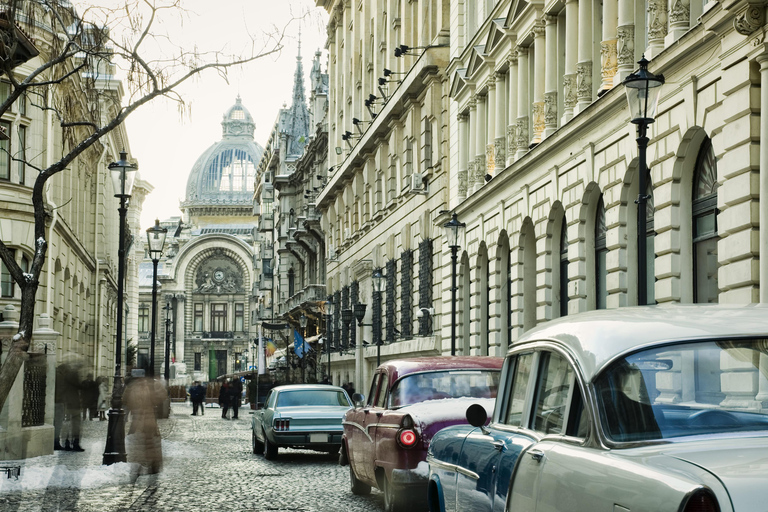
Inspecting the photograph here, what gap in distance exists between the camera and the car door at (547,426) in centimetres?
558

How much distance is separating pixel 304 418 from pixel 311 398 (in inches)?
45.2

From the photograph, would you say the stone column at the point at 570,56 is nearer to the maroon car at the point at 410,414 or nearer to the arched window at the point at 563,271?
the arched window at the point at 563,271

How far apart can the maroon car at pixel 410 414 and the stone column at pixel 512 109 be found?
14539mm

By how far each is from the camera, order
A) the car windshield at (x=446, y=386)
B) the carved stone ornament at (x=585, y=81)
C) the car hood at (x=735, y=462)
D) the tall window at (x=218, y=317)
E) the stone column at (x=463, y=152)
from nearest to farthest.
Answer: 1. the car hood at (x=735, y=462)
2. the car windshield at (x=446, y=386)
3. the carved stone ornament at (x=585, y=81)
4. the stone column at (x=463, y=152)
5. the tall window at (x=218, y=317)

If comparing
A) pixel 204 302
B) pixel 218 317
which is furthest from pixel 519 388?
pixel 218 317

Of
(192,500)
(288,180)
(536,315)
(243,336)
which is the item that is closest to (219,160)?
(243,336)

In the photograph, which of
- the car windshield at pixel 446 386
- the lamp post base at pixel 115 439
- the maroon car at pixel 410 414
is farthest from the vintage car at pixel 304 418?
the car windshield at pixel 446 386

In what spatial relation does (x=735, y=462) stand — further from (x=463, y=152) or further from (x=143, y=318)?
(x=143, y=318)

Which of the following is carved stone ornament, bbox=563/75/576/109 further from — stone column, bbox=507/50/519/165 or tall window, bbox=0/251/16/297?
tall window, bbox=0/251/16/297

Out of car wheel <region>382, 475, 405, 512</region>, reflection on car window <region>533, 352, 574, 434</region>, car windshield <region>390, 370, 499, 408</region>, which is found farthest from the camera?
car windshield <region>390, 370, 499, 408</region>

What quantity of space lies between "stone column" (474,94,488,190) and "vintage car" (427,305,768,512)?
25212mm

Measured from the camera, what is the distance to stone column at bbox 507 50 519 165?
27.8 metres

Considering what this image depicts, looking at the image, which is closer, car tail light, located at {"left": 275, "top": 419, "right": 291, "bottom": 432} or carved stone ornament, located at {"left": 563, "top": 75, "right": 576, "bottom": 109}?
car tail light, located at {"left": 275, "top": 419, "right": 291, "bottom": 432}

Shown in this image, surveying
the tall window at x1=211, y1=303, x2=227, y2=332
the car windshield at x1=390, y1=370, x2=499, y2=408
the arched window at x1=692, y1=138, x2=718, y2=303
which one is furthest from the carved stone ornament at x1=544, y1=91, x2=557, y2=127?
the tall window at x1=211, y1=303, x2=227, y2=332
